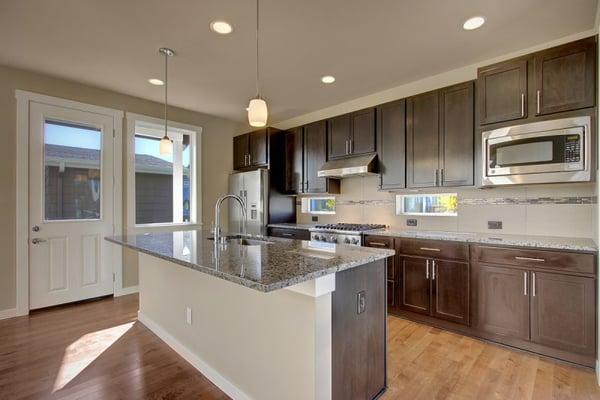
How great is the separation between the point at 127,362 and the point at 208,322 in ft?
2.57

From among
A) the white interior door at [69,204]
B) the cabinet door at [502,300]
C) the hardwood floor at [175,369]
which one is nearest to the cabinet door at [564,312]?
the cabinet door at [502,300]

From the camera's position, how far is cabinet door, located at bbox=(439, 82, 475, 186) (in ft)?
9.40

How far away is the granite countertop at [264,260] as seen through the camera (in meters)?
1.17

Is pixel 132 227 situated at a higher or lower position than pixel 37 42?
lower

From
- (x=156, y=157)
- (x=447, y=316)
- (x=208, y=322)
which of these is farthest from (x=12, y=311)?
(x=447, y=316)

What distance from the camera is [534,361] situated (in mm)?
2240

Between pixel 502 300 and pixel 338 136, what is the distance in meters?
2.52

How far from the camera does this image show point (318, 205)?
4695 millimetres

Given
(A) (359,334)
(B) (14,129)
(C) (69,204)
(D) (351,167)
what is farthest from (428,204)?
(B) (14,129)

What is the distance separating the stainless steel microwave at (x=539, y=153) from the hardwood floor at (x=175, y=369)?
4.64ft

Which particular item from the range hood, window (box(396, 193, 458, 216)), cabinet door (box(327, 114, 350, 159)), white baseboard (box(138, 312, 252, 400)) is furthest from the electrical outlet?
white baseboard (box(138, 312, 252, 400))

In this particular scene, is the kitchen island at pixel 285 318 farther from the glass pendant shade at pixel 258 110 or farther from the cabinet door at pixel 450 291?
the cabinet door at pixel 450 291

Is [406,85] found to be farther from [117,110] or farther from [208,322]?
[117,110]

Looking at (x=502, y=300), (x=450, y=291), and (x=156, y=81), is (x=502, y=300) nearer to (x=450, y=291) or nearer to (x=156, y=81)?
(x=450, y=291)
